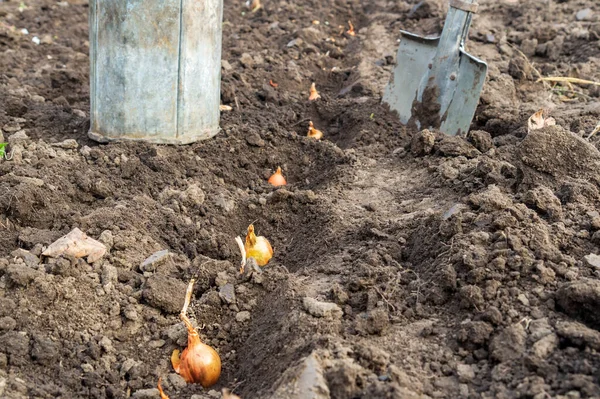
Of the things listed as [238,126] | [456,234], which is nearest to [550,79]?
[238,126]

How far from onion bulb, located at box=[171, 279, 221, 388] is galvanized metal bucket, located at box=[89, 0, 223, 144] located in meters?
1.78

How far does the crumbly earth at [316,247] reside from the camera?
2225 millimetres

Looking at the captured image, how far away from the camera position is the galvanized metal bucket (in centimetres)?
376

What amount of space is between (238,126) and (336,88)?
63.9 inches

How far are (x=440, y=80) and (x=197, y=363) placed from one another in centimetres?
288

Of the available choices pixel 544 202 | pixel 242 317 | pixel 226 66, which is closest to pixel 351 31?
pixel 226 66

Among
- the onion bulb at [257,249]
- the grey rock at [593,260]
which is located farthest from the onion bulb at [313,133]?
the grey rock at [593,260]

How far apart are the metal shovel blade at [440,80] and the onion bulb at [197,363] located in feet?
8.42

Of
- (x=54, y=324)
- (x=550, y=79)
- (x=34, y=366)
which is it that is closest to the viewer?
(x=34, y=366)

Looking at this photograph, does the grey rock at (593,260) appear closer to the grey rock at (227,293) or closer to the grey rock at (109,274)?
the grey rock at (227,293)

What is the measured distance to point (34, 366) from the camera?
2369 millimetres

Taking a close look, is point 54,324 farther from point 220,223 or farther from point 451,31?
point 451,31

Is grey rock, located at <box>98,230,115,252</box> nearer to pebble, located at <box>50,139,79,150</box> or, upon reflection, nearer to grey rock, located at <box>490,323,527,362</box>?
pebble, located at <box>50,139,79,150</box>

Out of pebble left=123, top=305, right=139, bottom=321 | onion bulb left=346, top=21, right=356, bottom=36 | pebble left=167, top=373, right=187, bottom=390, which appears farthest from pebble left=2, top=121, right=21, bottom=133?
onion bulb left=346, top=21, right=356, bottom=36
